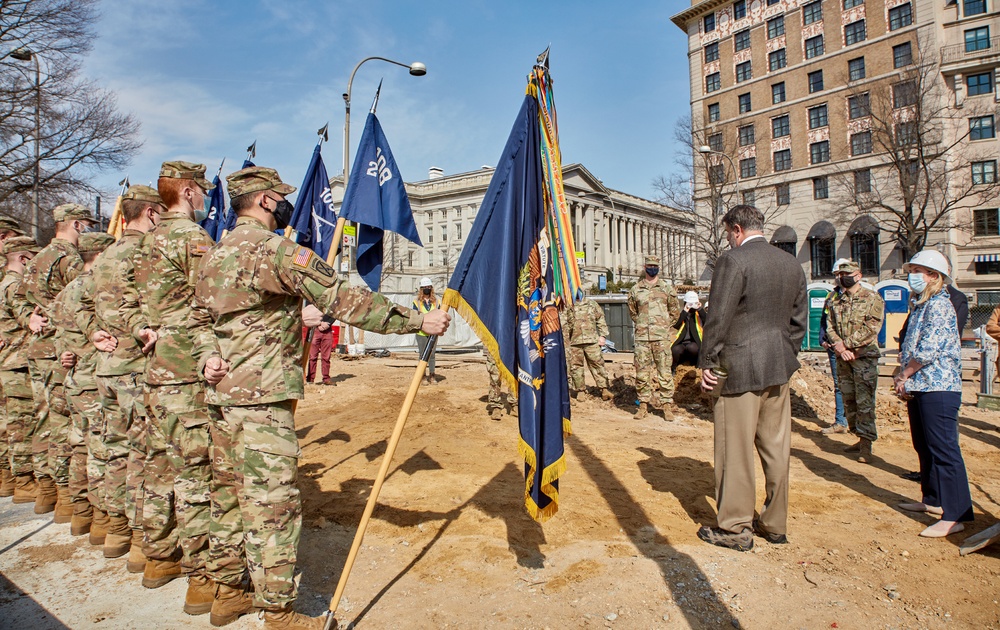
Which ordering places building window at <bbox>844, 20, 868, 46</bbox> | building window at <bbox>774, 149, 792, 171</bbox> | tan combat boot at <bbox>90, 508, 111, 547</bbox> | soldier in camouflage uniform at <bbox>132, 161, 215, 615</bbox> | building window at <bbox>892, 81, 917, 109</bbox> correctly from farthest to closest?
1. building window at <bbox>774, 149, 792, 171</bbox>
2. building window at <bbox>844, 20, 868, 46</bbox>
3. building window at <bbox>892, 81, 917, 109</bbox>
4. tan combat boot at <bbox>90, 508, 111, 547</bbox>
5. soldier in camouflage uniform at <bbox>132, 161, 215, 615</bbox>

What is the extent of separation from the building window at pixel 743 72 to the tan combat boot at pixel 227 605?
183 ft

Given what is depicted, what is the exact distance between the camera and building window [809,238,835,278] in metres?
45.5

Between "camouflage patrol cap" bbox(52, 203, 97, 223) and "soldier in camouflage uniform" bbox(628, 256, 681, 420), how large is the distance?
282 inches

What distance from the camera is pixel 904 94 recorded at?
3547cm

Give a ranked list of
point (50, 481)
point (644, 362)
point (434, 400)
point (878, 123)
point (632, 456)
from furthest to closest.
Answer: point (878, 123)
point (434, 400)
point (644, 362)
point (632, 456)
point (50, 481)

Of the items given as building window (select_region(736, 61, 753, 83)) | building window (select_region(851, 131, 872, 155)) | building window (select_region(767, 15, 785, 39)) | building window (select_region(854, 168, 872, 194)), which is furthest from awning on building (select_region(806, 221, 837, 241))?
building window (select_region(767, 15, 785, 39))

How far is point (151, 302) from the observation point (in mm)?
3820

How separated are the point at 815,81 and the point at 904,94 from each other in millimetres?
12240

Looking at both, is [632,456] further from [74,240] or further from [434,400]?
[74,240]

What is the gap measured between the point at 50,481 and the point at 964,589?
23.2 ft

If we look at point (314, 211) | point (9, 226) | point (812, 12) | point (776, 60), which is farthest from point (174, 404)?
point (812, 12)

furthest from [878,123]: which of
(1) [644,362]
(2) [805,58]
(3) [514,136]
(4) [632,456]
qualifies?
(3) [514,136]

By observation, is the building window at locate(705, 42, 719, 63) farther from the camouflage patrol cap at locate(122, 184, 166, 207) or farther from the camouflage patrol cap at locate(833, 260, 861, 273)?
the camouflage patrol cap at locate(122, 184, 166, 207)

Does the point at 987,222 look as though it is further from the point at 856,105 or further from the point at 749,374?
the point at 749,374
